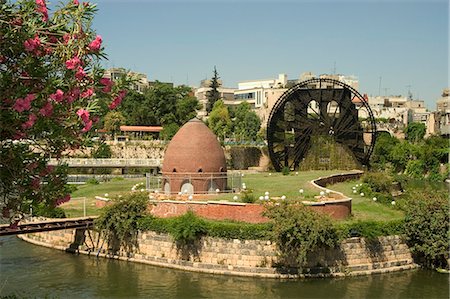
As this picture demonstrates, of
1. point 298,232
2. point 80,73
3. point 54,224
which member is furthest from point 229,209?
point 80,73

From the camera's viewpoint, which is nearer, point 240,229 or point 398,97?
point 240,229

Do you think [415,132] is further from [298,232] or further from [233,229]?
[298,232]

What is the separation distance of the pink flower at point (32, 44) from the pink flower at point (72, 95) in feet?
2.54

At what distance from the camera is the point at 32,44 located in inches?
295

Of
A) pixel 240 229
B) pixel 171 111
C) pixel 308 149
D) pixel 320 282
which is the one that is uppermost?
pixel 171 111

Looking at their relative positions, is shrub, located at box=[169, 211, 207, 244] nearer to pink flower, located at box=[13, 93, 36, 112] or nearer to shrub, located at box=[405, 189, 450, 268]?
shrub, located at box=[405, 189, 450, 268]

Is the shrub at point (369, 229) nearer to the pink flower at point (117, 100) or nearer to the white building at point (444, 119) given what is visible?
the pink flower at point (117, 100)

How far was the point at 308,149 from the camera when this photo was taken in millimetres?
47969

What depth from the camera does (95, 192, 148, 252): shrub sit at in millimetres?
22500

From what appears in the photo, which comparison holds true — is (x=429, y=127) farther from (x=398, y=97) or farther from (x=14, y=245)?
(x=14, y=245)

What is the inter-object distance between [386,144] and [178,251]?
4223 centimetres

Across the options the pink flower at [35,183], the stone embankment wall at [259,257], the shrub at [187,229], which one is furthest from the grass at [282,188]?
the pink flower at [35,183]

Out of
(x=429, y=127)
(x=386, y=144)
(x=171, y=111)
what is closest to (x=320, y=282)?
(x=386, y=144)

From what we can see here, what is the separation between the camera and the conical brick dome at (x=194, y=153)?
87.5 ft
